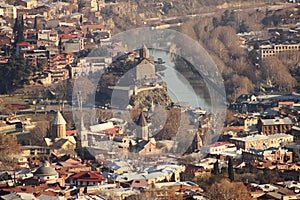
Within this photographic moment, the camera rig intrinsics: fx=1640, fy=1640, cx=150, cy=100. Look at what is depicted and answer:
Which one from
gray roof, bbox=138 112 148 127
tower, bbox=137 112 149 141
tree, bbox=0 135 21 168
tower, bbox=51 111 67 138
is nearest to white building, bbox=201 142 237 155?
tower, bbox=137 112 149 141

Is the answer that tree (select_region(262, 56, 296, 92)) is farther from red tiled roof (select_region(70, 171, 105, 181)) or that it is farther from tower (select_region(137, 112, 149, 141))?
red tiled roof (select_region(70, 171, 105, 181))

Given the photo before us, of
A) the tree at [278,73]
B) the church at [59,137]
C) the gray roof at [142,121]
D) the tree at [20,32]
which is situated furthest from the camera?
the tree at [20,32]

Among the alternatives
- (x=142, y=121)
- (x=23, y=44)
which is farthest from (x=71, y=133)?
(x=23, y=44)

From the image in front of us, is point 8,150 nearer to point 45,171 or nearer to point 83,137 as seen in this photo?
point 45,171

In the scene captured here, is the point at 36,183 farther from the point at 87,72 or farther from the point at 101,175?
the point at 87,72

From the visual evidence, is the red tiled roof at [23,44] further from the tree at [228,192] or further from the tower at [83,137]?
the tree at [228,192]

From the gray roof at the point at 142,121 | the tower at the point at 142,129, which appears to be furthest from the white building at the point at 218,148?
the gray roof at the point at 142,121
